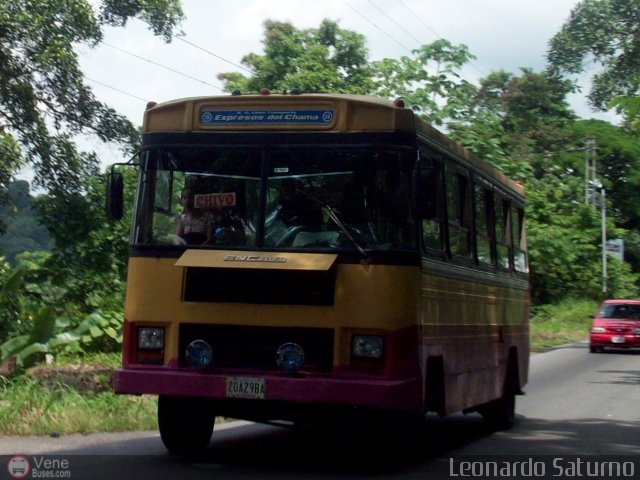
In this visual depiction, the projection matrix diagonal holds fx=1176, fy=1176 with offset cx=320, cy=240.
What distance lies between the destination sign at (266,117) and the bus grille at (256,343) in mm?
1628

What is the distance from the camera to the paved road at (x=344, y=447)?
920 centimetres

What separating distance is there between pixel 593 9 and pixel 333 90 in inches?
854

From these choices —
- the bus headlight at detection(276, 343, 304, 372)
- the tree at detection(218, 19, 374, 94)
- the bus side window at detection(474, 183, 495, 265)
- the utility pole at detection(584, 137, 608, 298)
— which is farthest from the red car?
the bus headlight at detection(276, 343, 304, 372)

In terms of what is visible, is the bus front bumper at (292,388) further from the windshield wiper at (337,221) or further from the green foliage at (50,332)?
the green foliage at (50,332)

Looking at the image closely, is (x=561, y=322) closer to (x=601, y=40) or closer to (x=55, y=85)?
(x=601, y=40)

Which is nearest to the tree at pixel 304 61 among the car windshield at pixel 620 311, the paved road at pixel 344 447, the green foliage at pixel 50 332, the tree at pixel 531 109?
the tree at pixel 531 109

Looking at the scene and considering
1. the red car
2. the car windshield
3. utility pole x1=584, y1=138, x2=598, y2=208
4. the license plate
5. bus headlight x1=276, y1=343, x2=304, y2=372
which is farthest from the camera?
utility pole x1=584, y1=138, x2=598, y2=208

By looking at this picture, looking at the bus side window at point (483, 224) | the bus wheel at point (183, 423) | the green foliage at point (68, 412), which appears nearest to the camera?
the bus wheel at point (183, 423)

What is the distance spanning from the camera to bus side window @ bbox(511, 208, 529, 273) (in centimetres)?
1407

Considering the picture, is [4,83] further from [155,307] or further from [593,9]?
[593,9]

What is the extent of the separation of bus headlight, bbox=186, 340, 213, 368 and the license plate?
296mm

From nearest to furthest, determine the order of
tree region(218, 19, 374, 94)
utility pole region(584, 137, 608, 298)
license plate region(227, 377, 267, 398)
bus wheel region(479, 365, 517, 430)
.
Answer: license plate region(227, 377, 267, 398)
bus wheel region(479, 365, 517, 430)
tree region(218, 19, 374, 94)
utility pole region(584, 137, 608, 298)

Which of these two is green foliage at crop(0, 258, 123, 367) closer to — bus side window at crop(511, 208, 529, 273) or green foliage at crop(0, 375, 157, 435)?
green foliage at crop(0, 375, 157, 435)

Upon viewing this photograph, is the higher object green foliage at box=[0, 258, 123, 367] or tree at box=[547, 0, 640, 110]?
tree at box=[547, 0, 640, 110]
